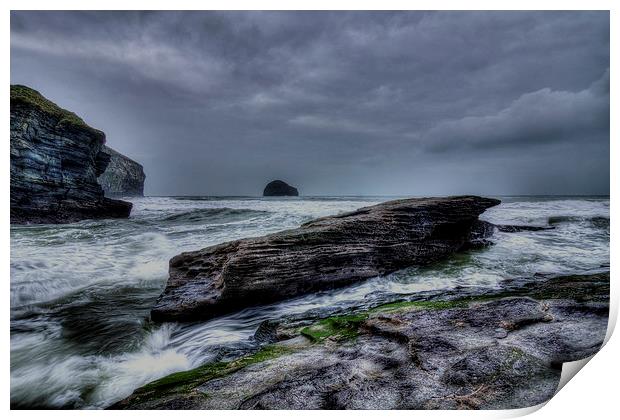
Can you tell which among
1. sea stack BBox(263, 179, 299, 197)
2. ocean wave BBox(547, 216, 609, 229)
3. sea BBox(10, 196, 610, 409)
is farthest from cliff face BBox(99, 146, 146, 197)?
ocean wave BBox(547, 216, 609, 229)

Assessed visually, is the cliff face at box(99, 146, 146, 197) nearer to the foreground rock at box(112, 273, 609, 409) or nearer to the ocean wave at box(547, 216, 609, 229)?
the foreground rock at box(112, 273, 609, 409)

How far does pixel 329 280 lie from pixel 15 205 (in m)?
3.71

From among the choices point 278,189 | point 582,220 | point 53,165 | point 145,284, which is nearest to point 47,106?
point 53,165

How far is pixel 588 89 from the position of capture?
383 cm

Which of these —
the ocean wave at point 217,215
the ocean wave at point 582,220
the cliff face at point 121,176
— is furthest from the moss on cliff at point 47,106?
the ocean wave at point 582,220

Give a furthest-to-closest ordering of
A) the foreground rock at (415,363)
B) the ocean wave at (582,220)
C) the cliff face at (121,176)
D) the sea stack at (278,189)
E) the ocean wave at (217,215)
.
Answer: the ocean wave at (217,215) < the sea stack at (278,189) < the cliff face at (121,176) < the ocean wave at (582,220) < the foreground rock at (415,363)

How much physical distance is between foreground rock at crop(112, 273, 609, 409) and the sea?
0.55 m

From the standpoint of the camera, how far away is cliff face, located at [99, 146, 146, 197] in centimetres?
450

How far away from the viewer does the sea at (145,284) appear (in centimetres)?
312

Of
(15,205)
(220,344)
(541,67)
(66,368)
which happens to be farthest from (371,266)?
(15,205)

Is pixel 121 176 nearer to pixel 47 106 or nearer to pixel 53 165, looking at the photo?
pixel 53 165

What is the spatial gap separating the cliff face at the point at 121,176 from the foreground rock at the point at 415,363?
285 cm

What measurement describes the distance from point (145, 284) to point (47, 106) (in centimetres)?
247

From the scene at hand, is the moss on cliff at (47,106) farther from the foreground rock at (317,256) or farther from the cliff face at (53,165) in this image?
the foreground rock at (317,256)
